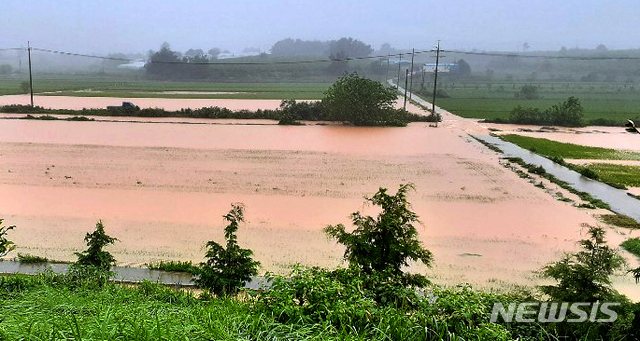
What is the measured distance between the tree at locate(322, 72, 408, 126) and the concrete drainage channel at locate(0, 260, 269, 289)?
15.7 meters

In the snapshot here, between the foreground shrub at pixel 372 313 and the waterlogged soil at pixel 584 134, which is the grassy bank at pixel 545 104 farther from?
the foreground shrub at pixel 372 313

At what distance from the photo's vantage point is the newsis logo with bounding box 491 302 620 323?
3.25 m

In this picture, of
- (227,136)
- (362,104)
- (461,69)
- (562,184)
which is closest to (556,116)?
(362,104)

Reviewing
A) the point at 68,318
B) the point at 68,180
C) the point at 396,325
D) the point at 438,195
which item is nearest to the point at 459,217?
the point at 438,195

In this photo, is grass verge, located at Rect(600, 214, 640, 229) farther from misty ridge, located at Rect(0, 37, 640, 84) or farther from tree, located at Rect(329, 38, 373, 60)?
tree, located at Rect(329, 38, 373, 60)

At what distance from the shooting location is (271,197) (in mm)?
9492

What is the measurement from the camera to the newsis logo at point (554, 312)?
10.7 feet

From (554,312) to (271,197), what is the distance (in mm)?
6595

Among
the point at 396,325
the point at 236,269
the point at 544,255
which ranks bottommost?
the point at 544,255

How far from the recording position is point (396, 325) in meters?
2.92

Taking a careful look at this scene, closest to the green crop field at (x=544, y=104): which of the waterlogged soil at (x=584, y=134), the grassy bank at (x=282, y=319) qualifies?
the waterlogged soil at (x=584, y=134)

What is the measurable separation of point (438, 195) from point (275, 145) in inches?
269

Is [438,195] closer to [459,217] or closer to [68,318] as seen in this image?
[459,217]

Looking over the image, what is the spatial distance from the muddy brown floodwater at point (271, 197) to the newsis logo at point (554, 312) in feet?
7.60
